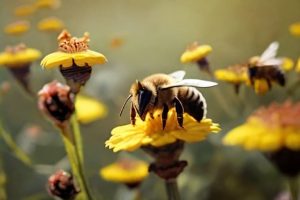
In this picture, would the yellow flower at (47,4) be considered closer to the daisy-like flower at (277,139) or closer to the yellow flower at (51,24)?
the yellow flower at (51,24)

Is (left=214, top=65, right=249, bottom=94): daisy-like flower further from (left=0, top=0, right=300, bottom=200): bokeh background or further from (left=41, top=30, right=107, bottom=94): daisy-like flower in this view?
(left=41, top=30, right=107, bottom=94): daisy-like flower

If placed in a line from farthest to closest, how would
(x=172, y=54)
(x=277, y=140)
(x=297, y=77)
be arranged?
(x=172, y=54) < (x=297, y=77) < (x=277, y=140)

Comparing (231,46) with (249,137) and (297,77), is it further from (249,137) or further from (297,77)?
(249,137)

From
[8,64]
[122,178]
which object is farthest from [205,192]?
[8,64]

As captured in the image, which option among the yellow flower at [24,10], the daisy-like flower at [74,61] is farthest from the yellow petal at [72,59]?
the yellow flower at [24,10]

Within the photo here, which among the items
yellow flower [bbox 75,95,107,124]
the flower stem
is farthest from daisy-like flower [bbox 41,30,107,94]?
yellow flower [bbox 75,95,107,124]

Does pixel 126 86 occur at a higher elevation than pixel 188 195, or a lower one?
higher

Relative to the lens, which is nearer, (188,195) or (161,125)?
(161,125)
